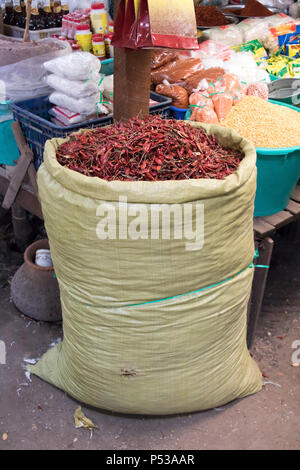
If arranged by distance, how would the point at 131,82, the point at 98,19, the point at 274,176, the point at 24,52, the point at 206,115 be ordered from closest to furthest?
the point at 131,82 < the point at 274,176 < the point at 206,115 < the point at 24,52 < the point at 98,19

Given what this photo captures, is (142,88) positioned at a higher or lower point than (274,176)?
higher

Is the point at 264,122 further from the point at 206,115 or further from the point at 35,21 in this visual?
the point at 35,21

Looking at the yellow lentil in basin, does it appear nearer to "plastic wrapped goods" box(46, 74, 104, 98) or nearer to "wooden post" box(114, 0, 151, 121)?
"wooden post" box(114, 0, 151, 121)

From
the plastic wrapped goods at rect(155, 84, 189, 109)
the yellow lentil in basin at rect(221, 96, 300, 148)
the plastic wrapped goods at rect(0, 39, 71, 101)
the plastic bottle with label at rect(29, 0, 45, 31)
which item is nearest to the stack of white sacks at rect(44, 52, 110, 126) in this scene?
the plastic wrapped goods at rect(0, 39, 71, 101)

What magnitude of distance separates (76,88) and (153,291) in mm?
1032

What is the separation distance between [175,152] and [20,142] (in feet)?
3.39

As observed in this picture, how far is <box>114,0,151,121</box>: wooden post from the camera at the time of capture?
1566mm

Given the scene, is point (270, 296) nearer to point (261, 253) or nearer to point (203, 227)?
point (261, 253)

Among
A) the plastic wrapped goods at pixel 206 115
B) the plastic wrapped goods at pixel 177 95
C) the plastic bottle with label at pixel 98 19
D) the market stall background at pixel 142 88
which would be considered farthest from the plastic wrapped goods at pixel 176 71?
the plastic bottle with label at pixel 98 19

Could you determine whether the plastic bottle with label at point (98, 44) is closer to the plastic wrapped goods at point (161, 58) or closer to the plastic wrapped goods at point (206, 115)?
the plastic wrapped goods at point (161, 58)

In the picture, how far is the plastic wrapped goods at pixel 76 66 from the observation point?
74.6 inches

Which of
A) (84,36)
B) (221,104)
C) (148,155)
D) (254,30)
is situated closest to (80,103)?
(221,104)

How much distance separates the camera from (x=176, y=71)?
7.52 ft
